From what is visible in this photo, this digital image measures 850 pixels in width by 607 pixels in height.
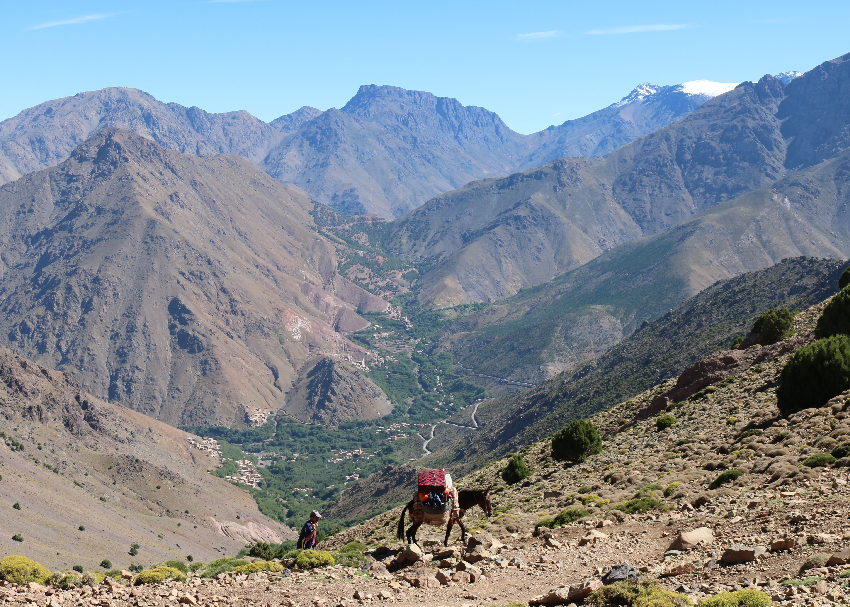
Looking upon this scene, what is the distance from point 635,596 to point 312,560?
1314 cm

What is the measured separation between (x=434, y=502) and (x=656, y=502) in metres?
12.6

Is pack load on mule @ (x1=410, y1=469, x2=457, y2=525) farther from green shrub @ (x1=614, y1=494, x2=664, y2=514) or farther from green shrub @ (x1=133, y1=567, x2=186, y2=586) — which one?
green shrub @ (x1=614, y1=494, x2=664, y2=514)

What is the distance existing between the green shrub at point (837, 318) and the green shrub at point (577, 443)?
19.5 meters

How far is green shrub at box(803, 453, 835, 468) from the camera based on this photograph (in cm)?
3050

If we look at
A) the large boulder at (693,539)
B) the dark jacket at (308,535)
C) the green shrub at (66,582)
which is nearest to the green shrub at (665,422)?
the large boulder at (693,539)

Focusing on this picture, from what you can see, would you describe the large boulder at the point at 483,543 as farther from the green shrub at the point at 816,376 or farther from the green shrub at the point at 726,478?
the green shrub at the point at 816,376

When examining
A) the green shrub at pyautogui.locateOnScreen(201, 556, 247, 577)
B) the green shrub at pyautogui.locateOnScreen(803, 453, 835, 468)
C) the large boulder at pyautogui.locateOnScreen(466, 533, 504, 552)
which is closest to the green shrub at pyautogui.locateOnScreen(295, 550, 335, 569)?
the green shrub at pyautogui.locateOnScreen(201, 556, 247, 577)

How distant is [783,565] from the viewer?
66.5 ft

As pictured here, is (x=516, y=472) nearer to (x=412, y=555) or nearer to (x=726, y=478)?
(x=726, y=478)

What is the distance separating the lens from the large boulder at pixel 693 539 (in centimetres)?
2433

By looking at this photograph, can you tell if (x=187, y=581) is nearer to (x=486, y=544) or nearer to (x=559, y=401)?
(x=486, y=544)

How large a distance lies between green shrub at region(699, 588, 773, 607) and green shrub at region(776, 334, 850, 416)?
2811 centimetres

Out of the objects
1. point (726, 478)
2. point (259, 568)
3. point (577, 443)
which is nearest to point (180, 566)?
point (259, 568)

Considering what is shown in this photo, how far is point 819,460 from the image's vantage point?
30.8 metres
